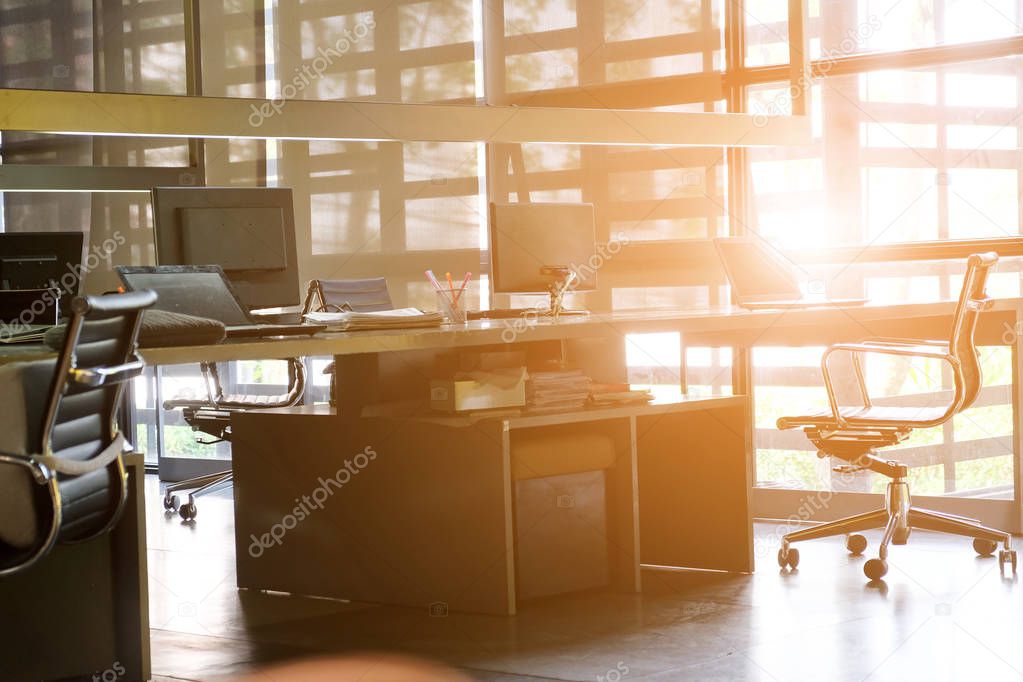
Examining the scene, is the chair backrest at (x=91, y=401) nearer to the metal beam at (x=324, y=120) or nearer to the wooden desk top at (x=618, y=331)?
the wooden desk top at (x=618, y=331)

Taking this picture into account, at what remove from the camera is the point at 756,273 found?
464 centimetres

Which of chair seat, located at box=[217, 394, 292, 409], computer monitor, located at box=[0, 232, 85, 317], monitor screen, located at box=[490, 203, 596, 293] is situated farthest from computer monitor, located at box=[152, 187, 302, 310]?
chair seat, located at box=[217, 394, 292, 409]

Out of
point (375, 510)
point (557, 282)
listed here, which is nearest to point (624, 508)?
point (375, 510)

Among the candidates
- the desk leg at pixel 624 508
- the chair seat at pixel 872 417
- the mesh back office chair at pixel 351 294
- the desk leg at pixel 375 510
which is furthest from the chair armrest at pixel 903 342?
the mesh back office chair at pixel 351 294

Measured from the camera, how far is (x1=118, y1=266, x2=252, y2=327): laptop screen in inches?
129

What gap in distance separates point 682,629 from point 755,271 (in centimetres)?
173

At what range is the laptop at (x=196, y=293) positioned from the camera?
324cm

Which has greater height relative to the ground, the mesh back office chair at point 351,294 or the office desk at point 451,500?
the mesh back office chair at point 351,294

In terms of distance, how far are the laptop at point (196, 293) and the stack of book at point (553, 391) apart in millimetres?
817

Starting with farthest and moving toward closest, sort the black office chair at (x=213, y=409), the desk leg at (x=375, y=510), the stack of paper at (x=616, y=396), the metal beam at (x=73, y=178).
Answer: the black office chair at (x=213, y=409) → the metal beam at (x=73, y=178) → the stack of paper at (x=616, y=396) → the desk leg at (x=375, y=510)

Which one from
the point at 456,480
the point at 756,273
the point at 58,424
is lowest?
the point at 456,480

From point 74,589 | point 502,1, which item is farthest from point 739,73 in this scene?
point 74,589

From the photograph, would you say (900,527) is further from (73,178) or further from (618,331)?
(73,178)

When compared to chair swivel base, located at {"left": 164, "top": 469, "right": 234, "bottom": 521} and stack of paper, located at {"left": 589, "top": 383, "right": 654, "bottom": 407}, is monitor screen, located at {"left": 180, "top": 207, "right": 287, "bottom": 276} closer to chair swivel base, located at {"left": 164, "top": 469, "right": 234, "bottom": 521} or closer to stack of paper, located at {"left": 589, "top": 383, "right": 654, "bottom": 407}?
stack of paper, located at {"left": 589, "top": 383, "right": 654, "bottom": 407}
